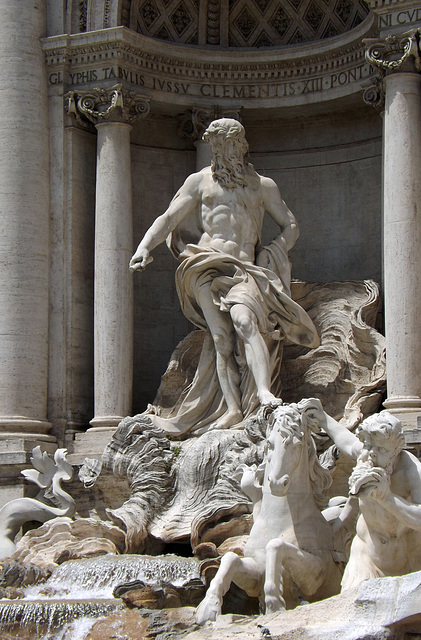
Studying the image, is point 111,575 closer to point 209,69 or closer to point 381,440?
point 381,440

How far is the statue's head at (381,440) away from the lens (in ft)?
33.7

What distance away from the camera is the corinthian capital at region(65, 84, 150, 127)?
54.3 feet

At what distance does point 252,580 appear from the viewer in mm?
10805

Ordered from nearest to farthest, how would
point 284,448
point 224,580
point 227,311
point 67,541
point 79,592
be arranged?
point 224,580 < point 284,448 < point 79,592 < point 67,541 < point 227,311

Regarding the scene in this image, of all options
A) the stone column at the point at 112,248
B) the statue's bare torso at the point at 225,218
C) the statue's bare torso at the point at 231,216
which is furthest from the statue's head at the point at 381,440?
the stone column at the point at 112,248

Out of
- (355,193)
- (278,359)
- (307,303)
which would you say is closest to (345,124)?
(355,193)

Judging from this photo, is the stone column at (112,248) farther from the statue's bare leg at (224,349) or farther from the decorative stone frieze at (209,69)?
the statue's bare leg at (224,349)

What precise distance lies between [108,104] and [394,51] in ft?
11.7

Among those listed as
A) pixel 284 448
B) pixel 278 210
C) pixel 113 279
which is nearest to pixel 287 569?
pixel 284 448

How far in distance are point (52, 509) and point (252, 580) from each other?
451cm

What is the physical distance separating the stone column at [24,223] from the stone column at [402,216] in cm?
414

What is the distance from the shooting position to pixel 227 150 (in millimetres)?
15445

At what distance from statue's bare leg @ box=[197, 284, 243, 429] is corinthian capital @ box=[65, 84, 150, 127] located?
8.97 ft

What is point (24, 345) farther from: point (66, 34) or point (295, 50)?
point (295, 50)
